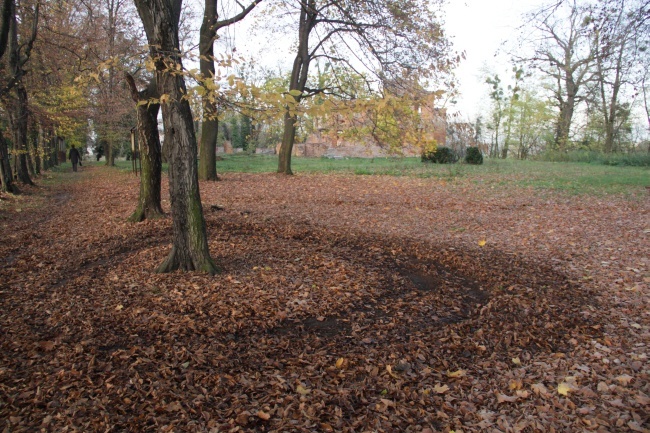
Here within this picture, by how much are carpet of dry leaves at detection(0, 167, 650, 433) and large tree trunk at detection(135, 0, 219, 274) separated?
274 millimetres

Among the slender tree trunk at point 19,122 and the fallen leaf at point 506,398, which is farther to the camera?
the slender tree trunk at point 19,122

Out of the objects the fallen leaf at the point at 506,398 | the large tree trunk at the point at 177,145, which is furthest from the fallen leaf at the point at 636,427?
the large tree trunk at the point at 177,145

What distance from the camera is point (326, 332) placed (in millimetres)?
3830

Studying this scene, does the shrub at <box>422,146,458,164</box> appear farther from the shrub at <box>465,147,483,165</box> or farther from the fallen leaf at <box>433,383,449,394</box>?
the fallen leaf at <box>433,383,449,394</box>

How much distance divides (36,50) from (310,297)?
14.5 metres

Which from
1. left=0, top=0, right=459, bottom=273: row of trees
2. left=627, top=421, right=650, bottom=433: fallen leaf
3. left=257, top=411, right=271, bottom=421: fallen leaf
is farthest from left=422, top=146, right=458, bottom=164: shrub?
left=257, top=411, right=271, bottom=421: fallen leaf

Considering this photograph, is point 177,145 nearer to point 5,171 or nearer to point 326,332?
point 326,332

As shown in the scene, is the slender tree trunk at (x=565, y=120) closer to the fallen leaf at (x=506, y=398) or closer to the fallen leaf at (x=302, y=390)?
the fallen leaf at (x=506, y=398)

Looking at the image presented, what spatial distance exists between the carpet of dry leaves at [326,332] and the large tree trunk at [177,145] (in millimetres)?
274

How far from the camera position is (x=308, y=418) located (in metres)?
2.68

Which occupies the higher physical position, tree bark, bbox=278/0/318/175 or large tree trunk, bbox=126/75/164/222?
tree bark, bbox=278/0/318/175

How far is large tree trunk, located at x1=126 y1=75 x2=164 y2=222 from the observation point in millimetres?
7250

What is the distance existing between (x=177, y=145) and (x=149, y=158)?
10.9 ft

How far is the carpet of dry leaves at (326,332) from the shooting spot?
2740 mm
